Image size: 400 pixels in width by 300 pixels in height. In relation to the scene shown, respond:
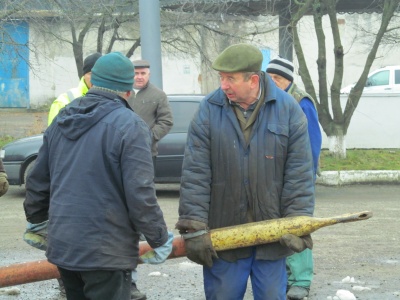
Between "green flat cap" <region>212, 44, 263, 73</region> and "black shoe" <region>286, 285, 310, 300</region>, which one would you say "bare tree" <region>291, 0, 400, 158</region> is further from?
"green flat cap" <region>212, 44, 263, 73</region>

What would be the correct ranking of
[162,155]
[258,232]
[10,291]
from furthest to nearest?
[162,155], [10,291], [258,232]

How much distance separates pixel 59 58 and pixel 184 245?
27.0 meters

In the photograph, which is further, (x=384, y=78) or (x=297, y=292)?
(x=384, y=78)

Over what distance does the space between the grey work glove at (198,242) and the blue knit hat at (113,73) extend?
0.88m

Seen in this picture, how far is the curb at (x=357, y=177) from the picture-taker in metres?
13.4

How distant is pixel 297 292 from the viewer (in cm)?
618

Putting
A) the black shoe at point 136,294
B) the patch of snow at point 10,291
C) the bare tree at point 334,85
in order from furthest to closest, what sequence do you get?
the bare tree at point 334,85 → the patch of snow at point 10,291 → the black shoe at point 136,294

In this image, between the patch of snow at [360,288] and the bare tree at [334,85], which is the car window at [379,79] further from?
the patch of snow at [360,288]

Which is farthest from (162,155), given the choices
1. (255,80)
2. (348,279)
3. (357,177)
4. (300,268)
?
(255,80)

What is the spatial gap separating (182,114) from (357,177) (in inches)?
134

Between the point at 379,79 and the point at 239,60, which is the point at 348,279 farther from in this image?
the point at 379,79

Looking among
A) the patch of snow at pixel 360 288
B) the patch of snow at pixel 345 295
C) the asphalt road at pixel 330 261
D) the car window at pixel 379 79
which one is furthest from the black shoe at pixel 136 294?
the car window at pixel 379 79

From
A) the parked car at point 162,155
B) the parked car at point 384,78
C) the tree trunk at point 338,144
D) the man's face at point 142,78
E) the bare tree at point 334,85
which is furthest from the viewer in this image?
the parked car at point 384,78

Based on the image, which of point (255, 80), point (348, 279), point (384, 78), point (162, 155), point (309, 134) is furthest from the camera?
point (384, 78)
